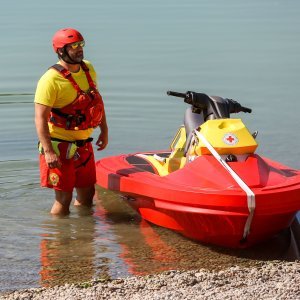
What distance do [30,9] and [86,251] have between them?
18.1 metres

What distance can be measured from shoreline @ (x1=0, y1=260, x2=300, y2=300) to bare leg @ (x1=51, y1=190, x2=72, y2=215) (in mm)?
2030

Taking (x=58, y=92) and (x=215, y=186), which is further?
(x=58, y=92)

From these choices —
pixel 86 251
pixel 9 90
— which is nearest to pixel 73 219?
pixel 86 251

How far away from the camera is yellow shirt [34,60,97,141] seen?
27.7ft

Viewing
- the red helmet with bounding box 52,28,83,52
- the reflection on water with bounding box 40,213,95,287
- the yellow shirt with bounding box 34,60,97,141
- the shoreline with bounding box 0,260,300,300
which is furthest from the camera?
the red helmet with bounding box 52,28,83,52

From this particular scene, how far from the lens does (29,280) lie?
24.3ft

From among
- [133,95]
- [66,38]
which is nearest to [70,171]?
[66,38]

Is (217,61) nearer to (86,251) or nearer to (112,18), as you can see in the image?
(112,18)

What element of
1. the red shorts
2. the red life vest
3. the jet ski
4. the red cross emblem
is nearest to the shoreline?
the jet ski

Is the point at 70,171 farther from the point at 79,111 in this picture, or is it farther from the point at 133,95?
the point at 133,95

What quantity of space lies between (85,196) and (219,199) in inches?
84.4

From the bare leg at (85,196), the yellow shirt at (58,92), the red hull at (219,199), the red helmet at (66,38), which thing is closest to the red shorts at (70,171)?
the yellow shirt at (58,92)

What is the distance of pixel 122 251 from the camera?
324 inches

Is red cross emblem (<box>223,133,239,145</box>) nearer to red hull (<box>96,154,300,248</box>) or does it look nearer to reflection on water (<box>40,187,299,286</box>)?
red hull (<box>96,154,300,248</box>)
